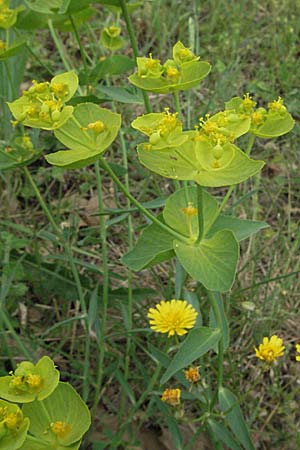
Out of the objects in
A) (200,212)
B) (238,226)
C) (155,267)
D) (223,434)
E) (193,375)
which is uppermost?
(200,212)

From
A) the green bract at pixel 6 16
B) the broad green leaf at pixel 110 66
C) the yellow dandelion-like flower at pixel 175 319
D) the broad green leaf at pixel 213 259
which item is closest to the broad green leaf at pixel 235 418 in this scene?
the yellow dandelion-like flower at pixel 175 319

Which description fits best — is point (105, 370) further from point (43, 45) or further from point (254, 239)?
point (43, 45)

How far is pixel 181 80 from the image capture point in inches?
50.1

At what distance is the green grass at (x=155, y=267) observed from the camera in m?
1.61

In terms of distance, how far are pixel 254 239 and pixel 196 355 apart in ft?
2.69

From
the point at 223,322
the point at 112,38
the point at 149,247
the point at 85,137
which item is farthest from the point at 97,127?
the point at 112,38

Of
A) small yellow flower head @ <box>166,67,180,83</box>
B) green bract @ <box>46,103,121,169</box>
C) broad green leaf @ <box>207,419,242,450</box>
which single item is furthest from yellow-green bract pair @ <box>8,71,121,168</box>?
broad green leaf @ <box>207,419,242,450</box>

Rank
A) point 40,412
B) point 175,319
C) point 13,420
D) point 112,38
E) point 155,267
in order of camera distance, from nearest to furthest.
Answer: point 13,420, point 40,412, point 175,319, point 112,38, point 155,267

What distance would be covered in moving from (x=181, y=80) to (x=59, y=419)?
2.14 ft

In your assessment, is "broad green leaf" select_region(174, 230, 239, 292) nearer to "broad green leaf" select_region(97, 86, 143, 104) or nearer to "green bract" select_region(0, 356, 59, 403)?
"green bract" select_region(0, 356, 59, 403)

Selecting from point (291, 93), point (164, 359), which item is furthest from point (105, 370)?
point (291, 93)

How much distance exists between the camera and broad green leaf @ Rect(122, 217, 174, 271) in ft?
4.01

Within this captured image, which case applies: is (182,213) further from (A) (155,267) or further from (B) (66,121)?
(A) (155,267)

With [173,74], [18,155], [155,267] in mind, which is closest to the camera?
[173,74]
